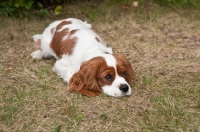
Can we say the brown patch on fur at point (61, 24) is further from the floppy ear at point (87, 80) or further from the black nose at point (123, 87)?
the black nose at point (123, 87)

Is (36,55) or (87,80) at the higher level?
(87,80)

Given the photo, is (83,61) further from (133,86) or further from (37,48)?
(37,48)

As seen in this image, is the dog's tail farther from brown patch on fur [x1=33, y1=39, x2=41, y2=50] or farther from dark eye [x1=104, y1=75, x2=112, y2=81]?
dark eye [x1=104, y1=75, x2=112, y2=81]

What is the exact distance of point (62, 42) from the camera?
5316mm

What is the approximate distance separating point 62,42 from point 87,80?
1066 millimetres

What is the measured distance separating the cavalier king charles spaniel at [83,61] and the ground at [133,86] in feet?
0.44

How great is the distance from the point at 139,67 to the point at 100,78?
114 cm

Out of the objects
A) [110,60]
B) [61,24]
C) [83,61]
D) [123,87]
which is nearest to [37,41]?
[61,24]

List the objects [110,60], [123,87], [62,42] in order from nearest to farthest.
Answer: [123,87] → [110,60] → [62,42]

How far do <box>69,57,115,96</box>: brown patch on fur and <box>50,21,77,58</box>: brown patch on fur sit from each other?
0.63 metres

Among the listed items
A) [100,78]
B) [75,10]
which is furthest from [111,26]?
[100,78]

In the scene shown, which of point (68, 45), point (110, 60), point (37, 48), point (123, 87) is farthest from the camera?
point (37, 48)

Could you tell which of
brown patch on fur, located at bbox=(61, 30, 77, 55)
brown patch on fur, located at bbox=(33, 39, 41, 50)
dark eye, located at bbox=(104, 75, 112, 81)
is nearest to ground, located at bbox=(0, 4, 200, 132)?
brown patch on fur, located at bbox=(33, 39, 41, 50)

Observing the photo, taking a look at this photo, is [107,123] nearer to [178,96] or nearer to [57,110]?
[57,110]
